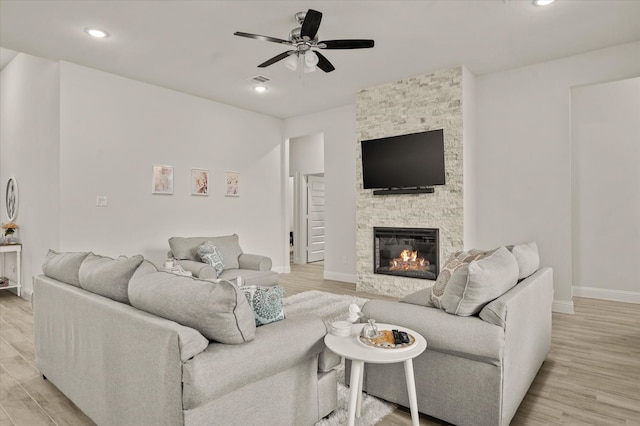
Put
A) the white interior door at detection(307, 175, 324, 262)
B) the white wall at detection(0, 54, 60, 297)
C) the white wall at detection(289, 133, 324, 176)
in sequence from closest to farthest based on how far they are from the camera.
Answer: the white wall at detection(0, 54, 60, 297)
the white wall at detection(289, 133, 324, 176)
the white interior door at detection(307, 175, 324, 262)

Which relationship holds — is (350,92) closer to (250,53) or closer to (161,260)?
(250,53)

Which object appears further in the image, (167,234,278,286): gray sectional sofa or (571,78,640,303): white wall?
(571,78,640,303): white wall

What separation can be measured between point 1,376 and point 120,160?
9.57 feet

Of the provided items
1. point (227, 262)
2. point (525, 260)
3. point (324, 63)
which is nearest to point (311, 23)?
point (324, 63)

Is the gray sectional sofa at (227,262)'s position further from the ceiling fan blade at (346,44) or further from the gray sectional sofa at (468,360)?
the ceiling fan blade at (346,44)

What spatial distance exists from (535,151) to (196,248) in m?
4.61

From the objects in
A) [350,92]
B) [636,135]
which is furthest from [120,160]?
[636,135]

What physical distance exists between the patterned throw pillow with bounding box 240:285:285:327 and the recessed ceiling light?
11.1ft

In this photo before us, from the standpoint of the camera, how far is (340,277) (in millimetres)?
6406

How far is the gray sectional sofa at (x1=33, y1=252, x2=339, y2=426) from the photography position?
1487 millimetres

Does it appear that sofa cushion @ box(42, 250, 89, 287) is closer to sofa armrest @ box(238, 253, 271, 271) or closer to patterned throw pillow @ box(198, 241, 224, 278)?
patterned throw pillow @ box(198, 241, 224, 278)

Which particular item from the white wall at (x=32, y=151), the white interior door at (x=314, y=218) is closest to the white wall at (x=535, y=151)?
the white interior door at (x=314, y=218)

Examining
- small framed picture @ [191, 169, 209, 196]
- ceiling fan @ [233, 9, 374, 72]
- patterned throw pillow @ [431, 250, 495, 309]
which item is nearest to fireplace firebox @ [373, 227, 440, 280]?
patterned throw pillow @ [431, 250, 495, 309]

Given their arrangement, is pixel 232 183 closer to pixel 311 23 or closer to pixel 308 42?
pixel 308 42
